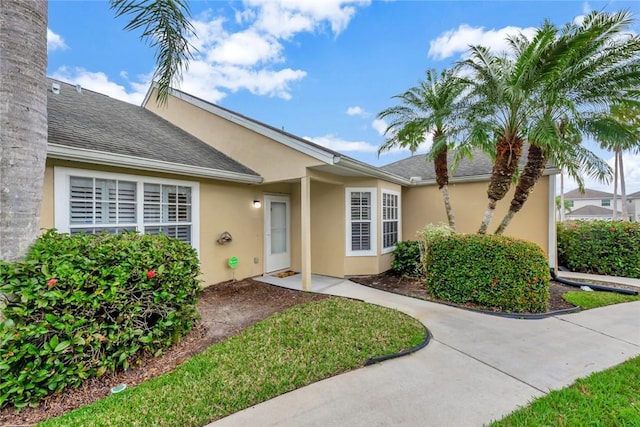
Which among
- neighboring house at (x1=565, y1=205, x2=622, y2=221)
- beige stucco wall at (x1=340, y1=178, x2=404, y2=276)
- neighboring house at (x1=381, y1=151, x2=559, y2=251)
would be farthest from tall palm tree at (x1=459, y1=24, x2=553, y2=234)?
neighboring house at (x1=565, y1=205, x2=622, y2=221)

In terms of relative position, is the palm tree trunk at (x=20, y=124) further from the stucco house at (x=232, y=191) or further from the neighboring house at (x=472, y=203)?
the neighboring house at (x=472, y=203)

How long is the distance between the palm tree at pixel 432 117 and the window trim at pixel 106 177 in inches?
265

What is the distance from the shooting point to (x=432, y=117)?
8312 millimetres

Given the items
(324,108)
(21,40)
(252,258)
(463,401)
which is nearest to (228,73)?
(324,108)

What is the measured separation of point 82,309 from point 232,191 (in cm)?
497

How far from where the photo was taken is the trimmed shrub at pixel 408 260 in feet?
27.3

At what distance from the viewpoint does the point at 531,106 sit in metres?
6.73

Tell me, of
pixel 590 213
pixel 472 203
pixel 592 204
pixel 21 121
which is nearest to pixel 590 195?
pixel 592 204

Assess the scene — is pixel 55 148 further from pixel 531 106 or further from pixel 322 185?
pixel 531 106

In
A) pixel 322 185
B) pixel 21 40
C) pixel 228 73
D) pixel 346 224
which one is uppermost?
pixel 228 73

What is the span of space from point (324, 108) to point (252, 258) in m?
11.7

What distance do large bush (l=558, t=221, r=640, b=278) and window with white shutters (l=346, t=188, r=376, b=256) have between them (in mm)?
6924

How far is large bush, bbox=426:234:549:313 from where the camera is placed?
5.54 meters

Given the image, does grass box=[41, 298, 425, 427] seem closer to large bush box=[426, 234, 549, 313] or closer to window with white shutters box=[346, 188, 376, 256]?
large bush box=[426, 234, 549, 313]
